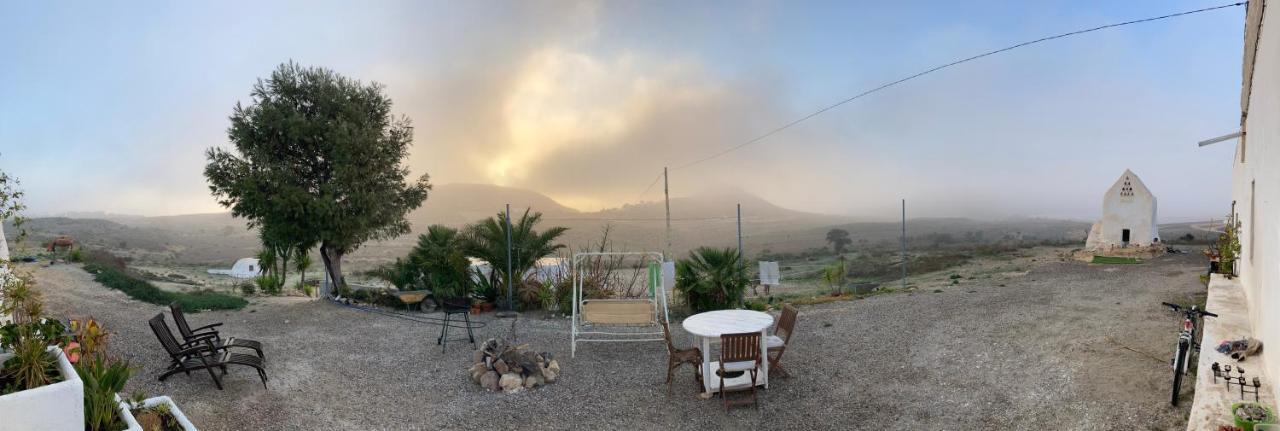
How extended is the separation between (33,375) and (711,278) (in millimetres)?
8944

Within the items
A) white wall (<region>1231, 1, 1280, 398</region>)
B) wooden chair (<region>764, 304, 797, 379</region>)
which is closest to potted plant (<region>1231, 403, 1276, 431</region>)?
white wall (<region>1231, 1, 1280, 398</region>)

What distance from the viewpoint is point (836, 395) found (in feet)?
20.1

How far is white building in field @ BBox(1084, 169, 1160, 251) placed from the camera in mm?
17859

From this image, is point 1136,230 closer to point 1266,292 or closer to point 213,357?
point 1266,292

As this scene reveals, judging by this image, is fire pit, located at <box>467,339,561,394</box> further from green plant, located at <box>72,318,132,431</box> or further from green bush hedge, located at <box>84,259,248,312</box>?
green bush hedge, located at <box>84,259,248,312</box>

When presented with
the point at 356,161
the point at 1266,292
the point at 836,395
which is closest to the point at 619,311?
the point at 836,395

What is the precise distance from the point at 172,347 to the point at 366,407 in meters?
2.22

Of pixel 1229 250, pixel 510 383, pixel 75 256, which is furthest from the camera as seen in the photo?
pixel 75 256

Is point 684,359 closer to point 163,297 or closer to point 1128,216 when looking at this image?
point 163,297

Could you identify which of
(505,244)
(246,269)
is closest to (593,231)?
(505,244)

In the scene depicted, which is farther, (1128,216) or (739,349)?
(1128,216)

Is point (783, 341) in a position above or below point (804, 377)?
above

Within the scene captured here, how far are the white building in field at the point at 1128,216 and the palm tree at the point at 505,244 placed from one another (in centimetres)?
1813

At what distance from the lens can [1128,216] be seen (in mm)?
18125
